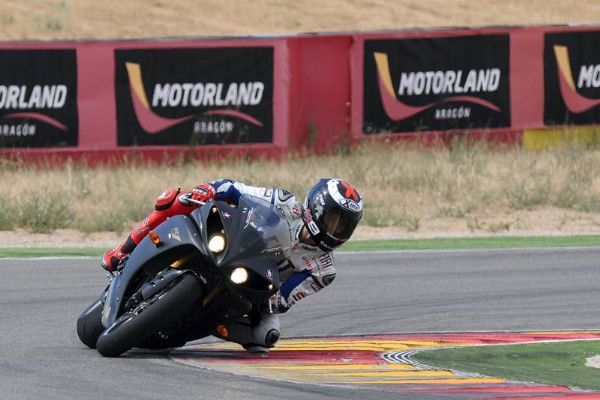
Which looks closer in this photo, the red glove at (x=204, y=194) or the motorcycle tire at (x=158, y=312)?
the motorcycle tire at (x=158, y=312)

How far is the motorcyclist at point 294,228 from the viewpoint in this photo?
8.62 meters

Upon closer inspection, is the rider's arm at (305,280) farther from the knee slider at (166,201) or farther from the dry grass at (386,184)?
the dry grass at (386,184)

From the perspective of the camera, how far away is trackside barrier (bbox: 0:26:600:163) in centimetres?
2052

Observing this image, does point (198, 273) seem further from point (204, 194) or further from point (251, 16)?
point (251, 16)

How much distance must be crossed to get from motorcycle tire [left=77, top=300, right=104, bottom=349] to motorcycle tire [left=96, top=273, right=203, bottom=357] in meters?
0.69

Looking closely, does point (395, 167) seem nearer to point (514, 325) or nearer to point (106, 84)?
point (106, 84)

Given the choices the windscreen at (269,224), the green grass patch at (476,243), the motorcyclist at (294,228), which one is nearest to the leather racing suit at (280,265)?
the motorcyclist at (294,228)

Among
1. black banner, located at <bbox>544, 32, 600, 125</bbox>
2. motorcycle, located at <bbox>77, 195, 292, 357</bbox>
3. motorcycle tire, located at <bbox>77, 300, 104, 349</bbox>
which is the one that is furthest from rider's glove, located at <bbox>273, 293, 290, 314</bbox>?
black banner, located at <bbox>544, 32, 600, 125</bbox>

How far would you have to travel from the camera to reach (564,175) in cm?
2073

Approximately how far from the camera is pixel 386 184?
20188 millimetres

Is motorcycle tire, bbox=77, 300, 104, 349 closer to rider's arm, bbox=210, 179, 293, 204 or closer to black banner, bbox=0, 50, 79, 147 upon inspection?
rider's arm, bbox=210, 179, 293, 204

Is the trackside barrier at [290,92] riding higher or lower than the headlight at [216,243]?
higher

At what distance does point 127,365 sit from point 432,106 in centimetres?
1417

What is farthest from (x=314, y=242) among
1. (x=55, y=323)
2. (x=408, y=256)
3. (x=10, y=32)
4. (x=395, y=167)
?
(x=10, y=32)
